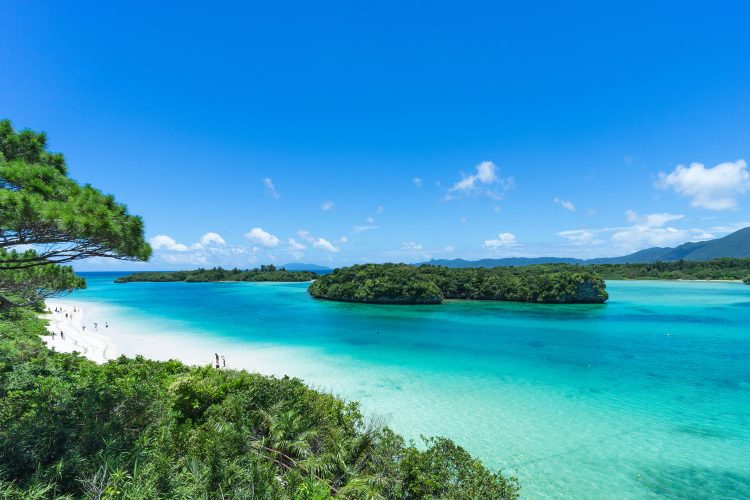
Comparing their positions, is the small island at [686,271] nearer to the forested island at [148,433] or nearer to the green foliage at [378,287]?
the green foliage at [378,287]

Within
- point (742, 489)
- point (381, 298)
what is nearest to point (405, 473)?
point (742, 489)

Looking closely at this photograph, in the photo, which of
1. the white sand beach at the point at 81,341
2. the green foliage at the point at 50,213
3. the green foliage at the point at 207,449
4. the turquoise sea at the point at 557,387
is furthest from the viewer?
the white sand beach at the point at 81,341

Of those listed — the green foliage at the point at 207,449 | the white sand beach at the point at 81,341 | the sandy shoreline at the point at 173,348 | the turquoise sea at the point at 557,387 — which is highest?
the green foliage at the point at 207,449

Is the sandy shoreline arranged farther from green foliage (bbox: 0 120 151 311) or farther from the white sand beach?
green foliage (bbox: 0 120 151 311)

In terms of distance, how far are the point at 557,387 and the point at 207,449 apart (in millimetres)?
21877

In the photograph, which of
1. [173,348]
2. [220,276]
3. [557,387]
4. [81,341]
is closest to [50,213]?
[557,387]

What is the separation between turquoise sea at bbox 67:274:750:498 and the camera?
13289 mm

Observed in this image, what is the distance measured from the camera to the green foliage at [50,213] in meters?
5.09

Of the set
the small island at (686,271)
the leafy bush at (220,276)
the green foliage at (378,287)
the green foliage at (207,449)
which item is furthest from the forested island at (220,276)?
the green foliage at (207,449)

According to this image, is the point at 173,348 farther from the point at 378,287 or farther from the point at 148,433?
the point at 378,287

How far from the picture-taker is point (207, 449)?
822cm

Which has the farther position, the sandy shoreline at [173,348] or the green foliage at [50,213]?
the sandy shoreline at [173,348]

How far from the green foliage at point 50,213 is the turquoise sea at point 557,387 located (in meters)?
12.6

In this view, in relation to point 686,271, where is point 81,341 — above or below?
below
